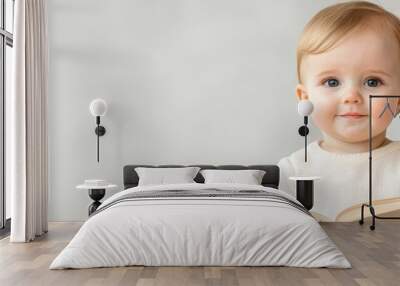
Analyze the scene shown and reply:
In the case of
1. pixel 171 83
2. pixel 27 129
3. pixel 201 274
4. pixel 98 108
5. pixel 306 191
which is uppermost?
pixel 171 83

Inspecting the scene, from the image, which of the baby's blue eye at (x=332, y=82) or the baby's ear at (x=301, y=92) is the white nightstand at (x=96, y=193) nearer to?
the baby's ear at (x=301, y=92)

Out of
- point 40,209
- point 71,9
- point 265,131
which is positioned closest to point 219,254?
point 40,209

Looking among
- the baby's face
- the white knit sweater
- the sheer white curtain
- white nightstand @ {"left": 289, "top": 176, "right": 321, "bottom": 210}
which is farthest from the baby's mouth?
the sheer white curtain

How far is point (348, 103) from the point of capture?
698cm

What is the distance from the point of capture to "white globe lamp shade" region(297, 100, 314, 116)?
7.00 m

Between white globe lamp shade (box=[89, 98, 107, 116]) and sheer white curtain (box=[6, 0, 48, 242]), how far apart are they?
78 centimetres

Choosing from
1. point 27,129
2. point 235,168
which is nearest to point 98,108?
point 27,129

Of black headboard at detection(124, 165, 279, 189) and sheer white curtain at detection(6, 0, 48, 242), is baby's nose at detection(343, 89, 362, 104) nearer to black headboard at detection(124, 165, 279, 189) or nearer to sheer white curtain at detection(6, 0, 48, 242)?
black headboard at detection(124, 165, 279, 189)

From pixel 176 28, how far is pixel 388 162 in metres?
3.23

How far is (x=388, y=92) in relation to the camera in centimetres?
699

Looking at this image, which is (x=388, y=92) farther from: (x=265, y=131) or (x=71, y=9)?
(x=71, y=9)

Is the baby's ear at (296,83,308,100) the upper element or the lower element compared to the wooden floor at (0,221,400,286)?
upper

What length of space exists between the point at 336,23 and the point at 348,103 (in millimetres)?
1059

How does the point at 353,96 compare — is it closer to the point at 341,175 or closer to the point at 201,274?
the point at 341,175
